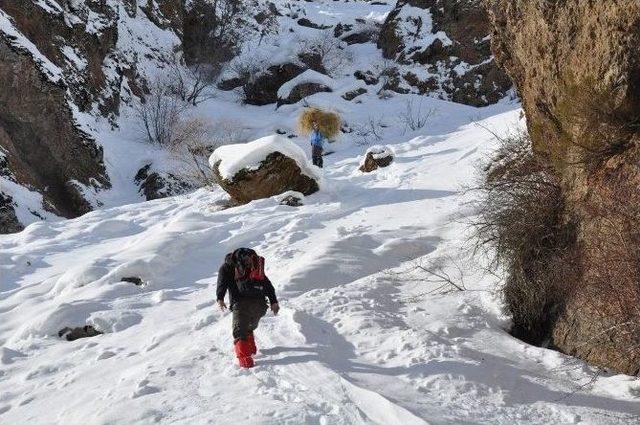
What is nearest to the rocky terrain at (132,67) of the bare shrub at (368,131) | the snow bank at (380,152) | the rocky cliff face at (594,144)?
the bare shrub at (368,131)

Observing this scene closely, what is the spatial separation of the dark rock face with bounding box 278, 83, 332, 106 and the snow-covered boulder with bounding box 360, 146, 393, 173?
13322 millimetres

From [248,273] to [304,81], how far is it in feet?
80.0

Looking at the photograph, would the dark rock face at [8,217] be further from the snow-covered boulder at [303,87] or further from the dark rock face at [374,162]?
the snow-covered boulder at [303,87]

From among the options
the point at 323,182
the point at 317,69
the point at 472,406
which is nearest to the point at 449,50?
the point at 317,69

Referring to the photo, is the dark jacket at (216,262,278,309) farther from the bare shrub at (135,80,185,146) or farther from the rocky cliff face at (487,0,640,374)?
the bare shrub at (135,80,185,146)

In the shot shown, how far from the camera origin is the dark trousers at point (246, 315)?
487cm

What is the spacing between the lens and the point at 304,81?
28.4 meters

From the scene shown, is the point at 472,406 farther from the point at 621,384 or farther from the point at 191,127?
the point at 191,127

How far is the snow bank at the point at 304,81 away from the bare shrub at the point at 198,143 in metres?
4.02

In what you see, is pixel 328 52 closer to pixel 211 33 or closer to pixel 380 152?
pixel 211 33

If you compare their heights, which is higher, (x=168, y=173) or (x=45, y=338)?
(x=168, y=173)

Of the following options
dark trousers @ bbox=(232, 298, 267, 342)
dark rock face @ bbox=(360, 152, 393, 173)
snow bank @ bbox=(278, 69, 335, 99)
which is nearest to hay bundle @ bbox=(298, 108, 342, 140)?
snow bank @ bbox=(278, 69, 335, 99)

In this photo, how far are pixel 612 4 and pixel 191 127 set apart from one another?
19.2 m

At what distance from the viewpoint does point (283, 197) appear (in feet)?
39.4
